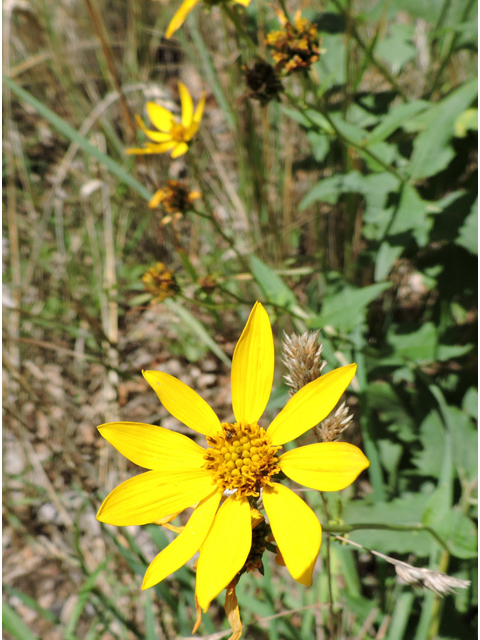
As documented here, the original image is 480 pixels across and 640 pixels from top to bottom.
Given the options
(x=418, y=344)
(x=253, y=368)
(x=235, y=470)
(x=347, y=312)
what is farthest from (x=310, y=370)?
(x=418, y=344)

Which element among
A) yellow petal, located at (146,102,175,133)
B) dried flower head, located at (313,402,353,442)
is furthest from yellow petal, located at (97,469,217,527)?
yellow petal, located at (146,102,175,133)

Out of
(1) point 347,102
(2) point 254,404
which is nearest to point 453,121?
(1) point 347,102

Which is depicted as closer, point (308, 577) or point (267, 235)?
point (308, 577)

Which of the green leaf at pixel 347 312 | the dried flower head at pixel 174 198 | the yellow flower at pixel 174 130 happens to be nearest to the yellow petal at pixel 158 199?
the dried flower head at pixel 174 198

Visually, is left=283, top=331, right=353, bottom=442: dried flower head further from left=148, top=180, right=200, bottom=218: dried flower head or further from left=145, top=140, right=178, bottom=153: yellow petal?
left=145, top=140, right=178, bottom=153: yellow petal

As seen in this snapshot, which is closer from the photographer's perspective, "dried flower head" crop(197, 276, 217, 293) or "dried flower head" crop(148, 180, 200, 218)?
"dried flower head" crop(197, 276, 217, 293)

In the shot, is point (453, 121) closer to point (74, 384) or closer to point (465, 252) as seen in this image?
point (465, 252)

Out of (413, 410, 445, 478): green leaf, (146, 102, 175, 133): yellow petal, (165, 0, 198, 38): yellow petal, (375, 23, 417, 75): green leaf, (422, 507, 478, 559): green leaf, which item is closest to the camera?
(422, 507, 478, 559): green leaf
